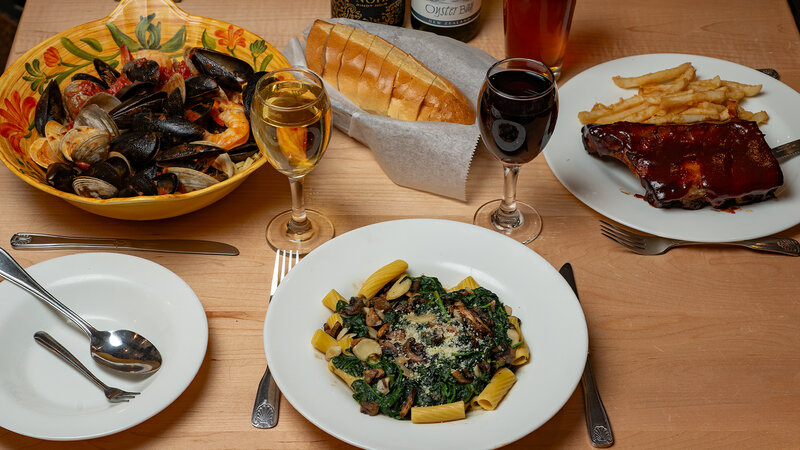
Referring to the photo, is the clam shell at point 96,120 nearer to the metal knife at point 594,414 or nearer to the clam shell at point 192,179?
the clam shell at point 192,179

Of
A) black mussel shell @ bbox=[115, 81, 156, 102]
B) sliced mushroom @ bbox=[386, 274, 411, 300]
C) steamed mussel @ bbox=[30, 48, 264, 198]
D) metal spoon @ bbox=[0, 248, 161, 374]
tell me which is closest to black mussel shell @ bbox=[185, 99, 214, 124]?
steamed mussel @ bbox=[30, 48, 264, 198]

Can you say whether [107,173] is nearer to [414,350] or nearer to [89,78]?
[89,78]

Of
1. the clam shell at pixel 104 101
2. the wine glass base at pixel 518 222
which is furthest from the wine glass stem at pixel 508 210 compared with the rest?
the clam shell at pixel 104 101

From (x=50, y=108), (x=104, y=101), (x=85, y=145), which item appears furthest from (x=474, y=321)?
(x=50, y=108)

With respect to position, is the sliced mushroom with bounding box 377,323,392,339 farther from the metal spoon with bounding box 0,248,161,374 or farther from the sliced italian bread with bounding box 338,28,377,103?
the sliced italian bread with bounding box 338,28,377,103

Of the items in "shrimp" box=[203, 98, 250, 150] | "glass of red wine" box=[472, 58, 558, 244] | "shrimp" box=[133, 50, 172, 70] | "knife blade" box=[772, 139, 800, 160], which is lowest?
"knife blade" box=[772, 139, 800, 160]
